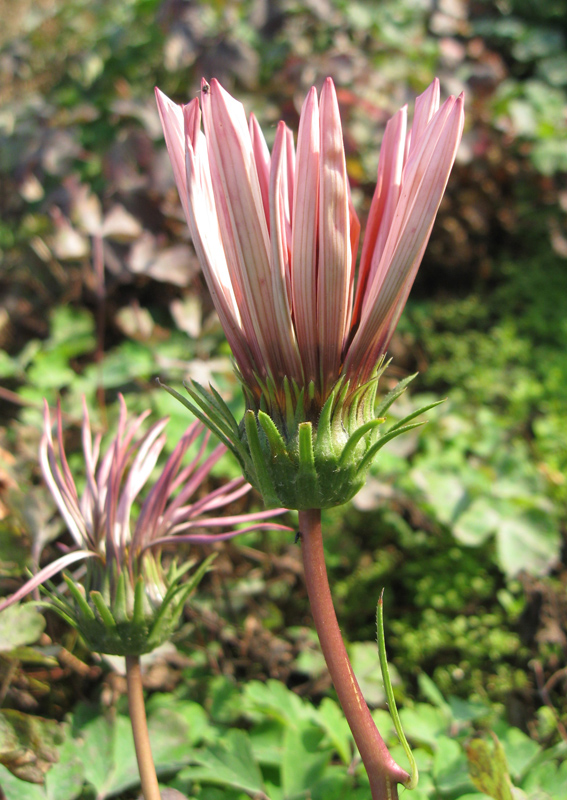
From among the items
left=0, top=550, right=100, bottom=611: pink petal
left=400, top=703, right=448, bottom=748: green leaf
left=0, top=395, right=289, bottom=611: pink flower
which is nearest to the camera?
left=0, top=550, right=100, bottom=611: pink petal

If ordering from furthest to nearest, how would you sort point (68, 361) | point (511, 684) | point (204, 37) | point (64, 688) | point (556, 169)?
point (556, 169) < point (204, 37) < point (68, 361) < point (511, 684) < point (64, 688)

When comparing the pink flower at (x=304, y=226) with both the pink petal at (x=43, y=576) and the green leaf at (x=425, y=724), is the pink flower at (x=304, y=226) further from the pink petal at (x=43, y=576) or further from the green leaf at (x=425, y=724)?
the green leaf at (x=425, y=724)

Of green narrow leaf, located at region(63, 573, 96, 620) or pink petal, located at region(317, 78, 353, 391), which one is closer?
pink petal, located at region(317, 78, 353, 391)

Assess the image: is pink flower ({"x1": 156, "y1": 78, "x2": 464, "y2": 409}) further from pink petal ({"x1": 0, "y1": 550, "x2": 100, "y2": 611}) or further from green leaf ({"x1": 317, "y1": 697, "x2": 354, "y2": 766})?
green leaf ({"x1": 317, "y1": 697, "x2": 354, "y2": 766})

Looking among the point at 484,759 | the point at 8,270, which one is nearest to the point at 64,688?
the point at 484,759

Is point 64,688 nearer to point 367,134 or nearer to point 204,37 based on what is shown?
point 367,134

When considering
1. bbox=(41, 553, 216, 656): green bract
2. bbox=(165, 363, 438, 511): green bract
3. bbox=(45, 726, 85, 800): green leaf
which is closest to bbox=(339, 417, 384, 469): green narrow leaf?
bbox=(165, 363, 438, 511): green bract
